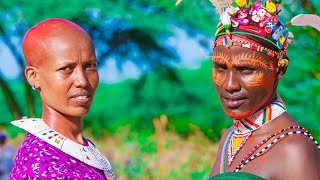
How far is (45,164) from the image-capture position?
2.77 meters

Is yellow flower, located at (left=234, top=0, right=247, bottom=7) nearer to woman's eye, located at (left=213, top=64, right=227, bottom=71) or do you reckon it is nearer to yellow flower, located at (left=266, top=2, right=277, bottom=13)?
yellow flower, located at (left=266, top=2, right=277, bottom=13)

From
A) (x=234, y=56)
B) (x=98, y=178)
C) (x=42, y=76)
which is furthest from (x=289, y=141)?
(x=42, y=76)

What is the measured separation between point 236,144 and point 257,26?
56cm

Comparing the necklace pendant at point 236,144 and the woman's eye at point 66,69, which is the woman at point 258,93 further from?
the woman's eye at point 66,69

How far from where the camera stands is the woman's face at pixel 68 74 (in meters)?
2.88

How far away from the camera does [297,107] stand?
659 cm

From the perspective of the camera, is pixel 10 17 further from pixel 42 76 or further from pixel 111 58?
pixel 42 76

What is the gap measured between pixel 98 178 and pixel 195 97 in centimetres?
387

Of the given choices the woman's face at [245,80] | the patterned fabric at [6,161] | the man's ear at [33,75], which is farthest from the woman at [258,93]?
the patterned fabric at [6,161]

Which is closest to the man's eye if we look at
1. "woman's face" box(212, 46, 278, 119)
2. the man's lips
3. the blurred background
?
"woman's face" box(212, 46, 278, 119)

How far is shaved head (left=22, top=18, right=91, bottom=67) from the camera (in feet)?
9.51

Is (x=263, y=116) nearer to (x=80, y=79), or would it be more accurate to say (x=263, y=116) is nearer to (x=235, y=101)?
(x=235, y=101)

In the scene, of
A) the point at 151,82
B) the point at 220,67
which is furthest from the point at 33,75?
the point at 151,82

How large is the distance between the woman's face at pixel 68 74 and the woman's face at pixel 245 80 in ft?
1.95
